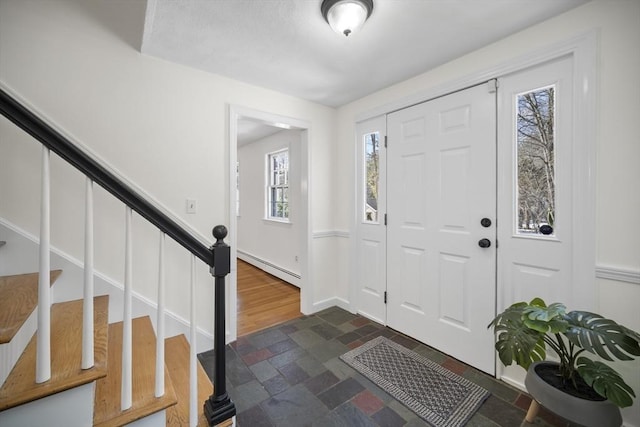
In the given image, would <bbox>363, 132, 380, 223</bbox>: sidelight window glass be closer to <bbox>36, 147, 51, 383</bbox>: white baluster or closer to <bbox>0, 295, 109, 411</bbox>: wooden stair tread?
<bbox>0, 295, 109, 411</bbox>: wooden stair tread

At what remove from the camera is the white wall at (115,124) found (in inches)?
63.3

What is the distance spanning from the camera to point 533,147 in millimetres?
1748

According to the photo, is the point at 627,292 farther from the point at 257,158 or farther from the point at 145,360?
the point at 257,158

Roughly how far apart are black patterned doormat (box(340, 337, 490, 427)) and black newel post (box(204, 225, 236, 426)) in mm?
1068

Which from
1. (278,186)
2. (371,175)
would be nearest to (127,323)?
(371,175)

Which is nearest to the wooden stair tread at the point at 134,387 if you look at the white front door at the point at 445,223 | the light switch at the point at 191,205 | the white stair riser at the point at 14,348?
the white stair riser at the point at 14,348

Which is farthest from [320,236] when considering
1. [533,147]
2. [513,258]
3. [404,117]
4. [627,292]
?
[627,292]

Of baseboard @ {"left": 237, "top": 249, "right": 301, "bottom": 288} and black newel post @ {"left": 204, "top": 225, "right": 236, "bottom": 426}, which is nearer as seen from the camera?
black newel post @ {"left": 204, "top": 225, "right": 236, "bottom": 426}

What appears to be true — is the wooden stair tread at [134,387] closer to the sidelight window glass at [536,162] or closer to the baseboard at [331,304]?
the baseboard at [331,304]

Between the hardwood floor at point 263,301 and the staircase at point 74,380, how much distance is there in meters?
1.19

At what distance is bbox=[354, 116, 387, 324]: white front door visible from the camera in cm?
268

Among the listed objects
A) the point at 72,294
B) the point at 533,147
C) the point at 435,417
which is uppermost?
the point at 533,147

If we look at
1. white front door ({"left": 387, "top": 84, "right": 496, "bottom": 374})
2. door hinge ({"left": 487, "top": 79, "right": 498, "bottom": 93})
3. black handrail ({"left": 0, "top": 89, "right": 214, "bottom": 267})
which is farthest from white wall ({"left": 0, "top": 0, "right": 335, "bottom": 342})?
door hinge ({"left": 487, "top": 79, "right": 498, "bottom": 93})

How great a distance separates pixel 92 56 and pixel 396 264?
2842 millimetres
